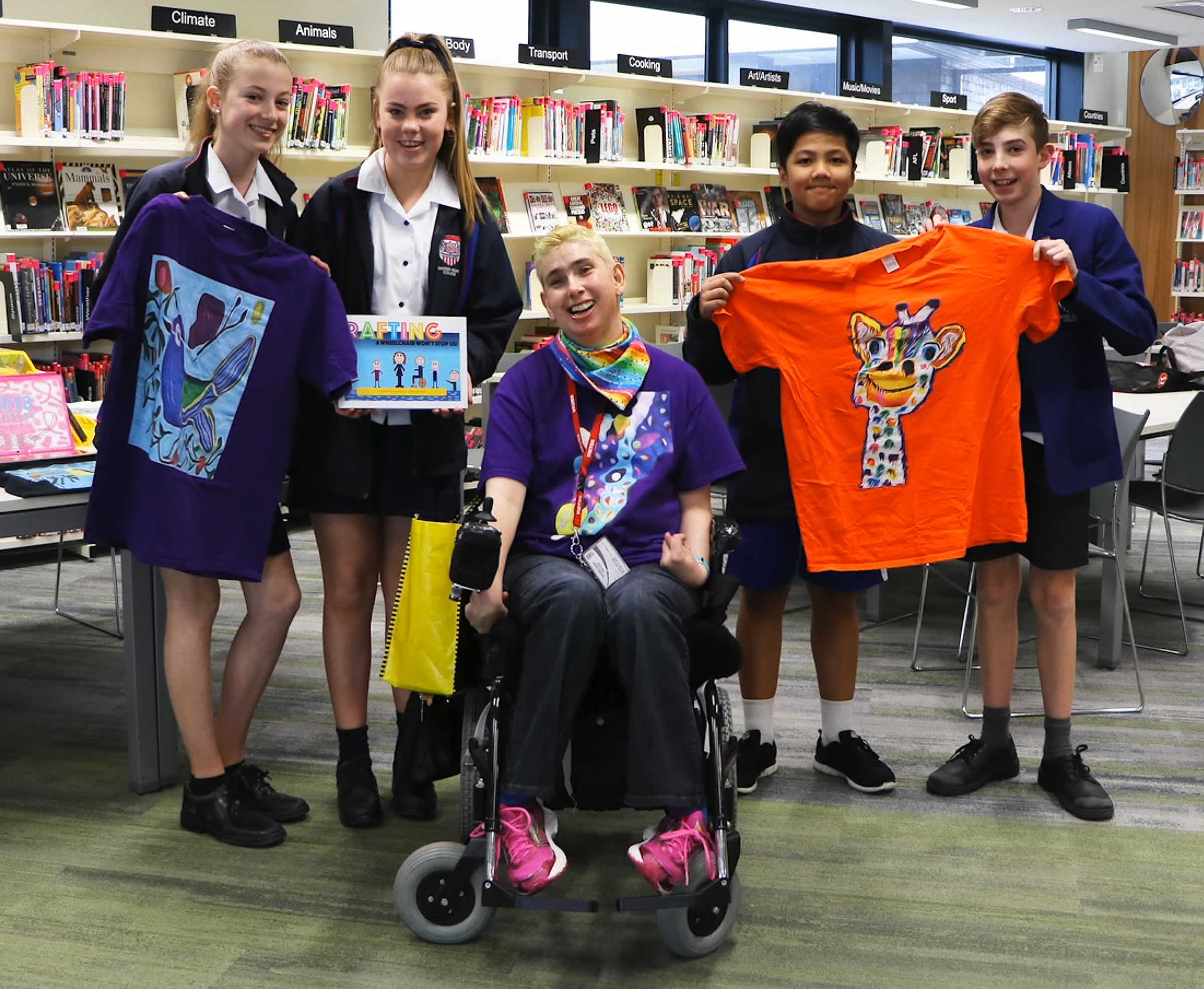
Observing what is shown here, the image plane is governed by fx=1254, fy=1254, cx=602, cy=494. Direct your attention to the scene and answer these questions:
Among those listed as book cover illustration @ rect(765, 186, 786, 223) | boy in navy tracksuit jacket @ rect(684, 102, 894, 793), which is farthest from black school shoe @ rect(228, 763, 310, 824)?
book cover illustration @ rect(765, 186, 786, 223)

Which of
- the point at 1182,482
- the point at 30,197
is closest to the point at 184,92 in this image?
the point at 30,197

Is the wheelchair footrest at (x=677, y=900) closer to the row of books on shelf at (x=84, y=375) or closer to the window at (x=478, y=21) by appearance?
the row of books on shelf at (x=84, y=375)

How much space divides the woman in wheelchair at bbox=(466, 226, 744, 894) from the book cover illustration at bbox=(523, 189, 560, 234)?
438cm

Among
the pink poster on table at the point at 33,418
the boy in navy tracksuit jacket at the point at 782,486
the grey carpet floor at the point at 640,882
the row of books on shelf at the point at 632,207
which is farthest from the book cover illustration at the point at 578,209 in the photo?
the pink poster on table at the point at 33,418

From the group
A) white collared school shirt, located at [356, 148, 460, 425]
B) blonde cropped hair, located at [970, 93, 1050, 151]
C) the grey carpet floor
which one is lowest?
the grey carpet floor

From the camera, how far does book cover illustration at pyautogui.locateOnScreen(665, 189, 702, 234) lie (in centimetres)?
747

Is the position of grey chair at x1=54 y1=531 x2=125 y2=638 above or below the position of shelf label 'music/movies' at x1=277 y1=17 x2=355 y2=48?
below

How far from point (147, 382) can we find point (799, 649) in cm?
242

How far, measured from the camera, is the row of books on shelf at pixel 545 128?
645 cm

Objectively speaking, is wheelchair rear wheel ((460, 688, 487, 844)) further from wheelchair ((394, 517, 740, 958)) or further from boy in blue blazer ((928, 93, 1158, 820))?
boy in blue blazer ((928, 93, 1158, 820))

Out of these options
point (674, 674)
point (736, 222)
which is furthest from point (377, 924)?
point (736, 222)

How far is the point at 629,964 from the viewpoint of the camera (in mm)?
2230

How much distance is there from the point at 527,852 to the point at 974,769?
1.35m

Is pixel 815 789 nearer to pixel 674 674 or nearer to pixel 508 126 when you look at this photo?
pixel 674 674
